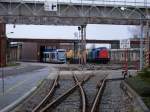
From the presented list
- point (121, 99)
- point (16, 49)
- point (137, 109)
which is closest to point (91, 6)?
point (121, 99)

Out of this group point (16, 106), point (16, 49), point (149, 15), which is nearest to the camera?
point (16, 106)

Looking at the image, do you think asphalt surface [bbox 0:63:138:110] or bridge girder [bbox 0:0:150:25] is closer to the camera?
asphalt surface [bbox 0:63:138:110]

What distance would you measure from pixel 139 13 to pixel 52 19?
1144cm

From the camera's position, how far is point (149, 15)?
64.6 m

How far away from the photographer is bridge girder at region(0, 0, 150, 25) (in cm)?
5738

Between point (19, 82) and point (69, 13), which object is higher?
point (69, 13)

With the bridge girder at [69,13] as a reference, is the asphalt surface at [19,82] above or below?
below

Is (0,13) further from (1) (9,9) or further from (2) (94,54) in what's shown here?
(2) (94,54)

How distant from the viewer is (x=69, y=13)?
198ft

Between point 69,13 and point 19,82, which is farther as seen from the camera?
point 69,13

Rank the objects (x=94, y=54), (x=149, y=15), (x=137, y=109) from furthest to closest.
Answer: (x=94, y=54), (x=149, y=15), (x=137, y=109)

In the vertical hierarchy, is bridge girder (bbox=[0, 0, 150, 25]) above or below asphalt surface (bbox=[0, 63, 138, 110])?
above

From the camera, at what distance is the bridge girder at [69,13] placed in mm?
57375

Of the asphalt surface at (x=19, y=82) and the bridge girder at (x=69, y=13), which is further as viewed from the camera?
the bridge girder at (x=69, y=13)
